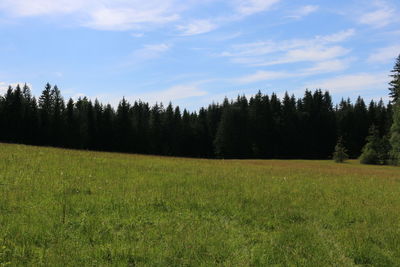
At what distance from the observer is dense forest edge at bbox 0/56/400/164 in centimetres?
8181

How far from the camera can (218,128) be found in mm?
96375

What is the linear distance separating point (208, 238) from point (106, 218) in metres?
2.79

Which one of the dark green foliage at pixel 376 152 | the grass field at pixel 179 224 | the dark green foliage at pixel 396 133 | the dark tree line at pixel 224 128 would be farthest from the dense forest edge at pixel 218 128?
A: the grass field at pixel 179 224

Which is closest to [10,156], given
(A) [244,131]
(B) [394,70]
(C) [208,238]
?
(C) [208,238]

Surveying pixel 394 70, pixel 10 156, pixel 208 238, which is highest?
pixel 394 70

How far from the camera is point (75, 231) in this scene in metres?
7.83

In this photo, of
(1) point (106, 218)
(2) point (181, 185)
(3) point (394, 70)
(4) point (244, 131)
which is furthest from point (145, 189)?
(4) point (244, 131)

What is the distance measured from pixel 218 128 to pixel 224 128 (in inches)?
124

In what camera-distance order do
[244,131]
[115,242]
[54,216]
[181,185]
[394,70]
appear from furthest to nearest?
[244,131]
[394,70]
[181,185]
[54,216]
[115,242]

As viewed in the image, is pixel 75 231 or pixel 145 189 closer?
pixel 75 231

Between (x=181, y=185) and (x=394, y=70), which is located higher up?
(x=394, y=70)

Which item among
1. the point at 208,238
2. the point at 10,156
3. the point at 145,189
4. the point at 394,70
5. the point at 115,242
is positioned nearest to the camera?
the point at 115,242

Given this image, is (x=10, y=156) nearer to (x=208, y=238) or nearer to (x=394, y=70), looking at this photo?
(x=208, y=238)

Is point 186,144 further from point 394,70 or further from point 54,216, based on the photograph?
point 54,216
